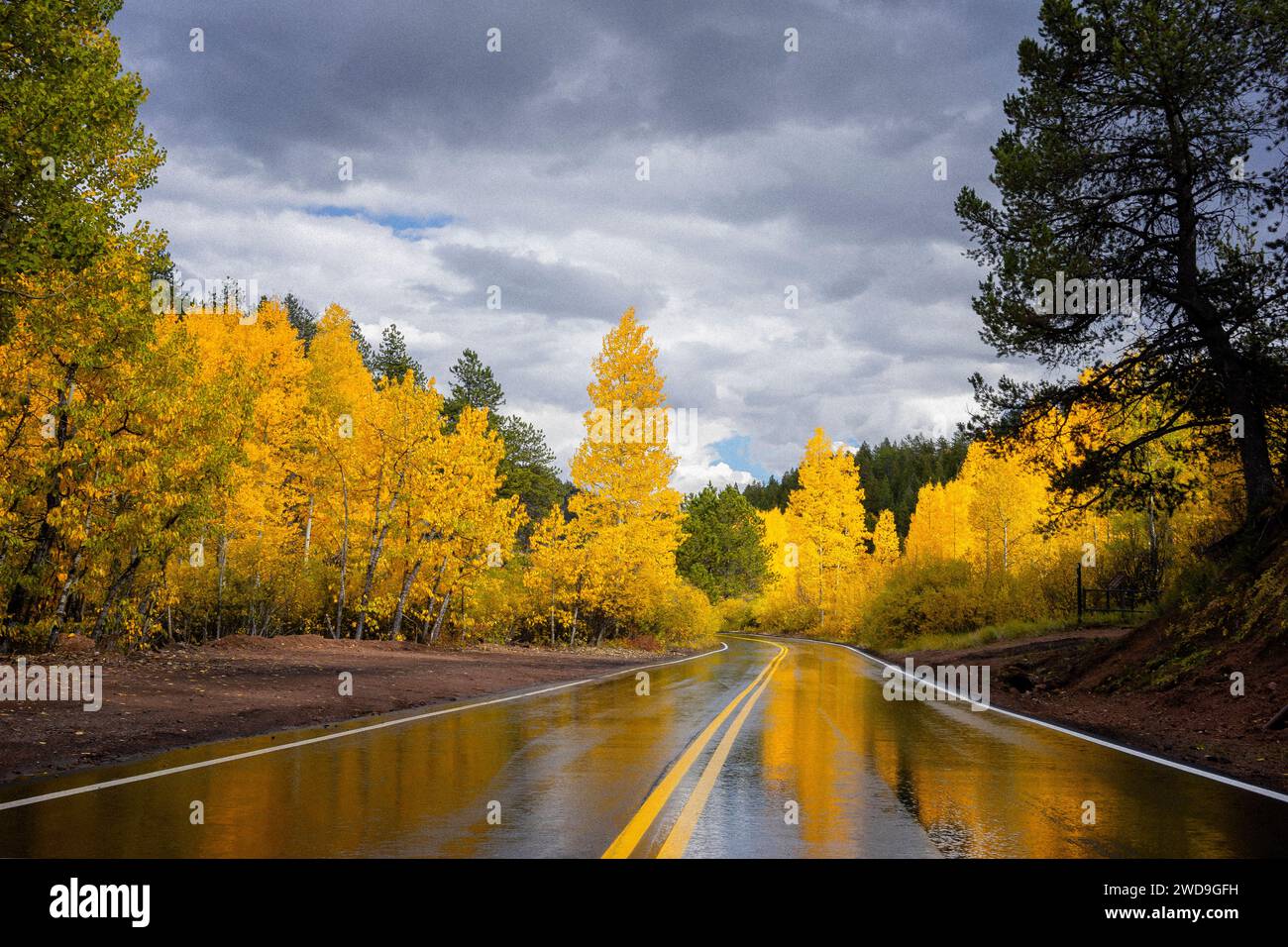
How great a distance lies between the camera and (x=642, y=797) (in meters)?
7.54

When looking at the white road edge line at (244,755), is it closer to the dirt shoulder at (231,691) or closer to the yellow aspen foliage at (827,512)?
the dirt shoulder at (231,691)

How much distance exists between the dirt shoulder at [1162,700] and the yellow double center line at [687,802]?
4979 millimetres

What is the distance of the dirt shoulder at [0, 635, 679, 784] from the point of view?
34.4ft

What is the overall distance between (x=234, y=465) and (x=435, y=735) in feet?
44.1

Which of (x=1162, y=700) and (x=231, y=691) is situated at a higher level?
(x=231, y=691)

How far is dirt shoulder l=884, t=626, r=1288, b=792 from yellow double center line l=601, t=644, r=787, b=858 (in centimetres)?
498

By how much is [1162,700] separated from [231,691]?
15.6 metres
